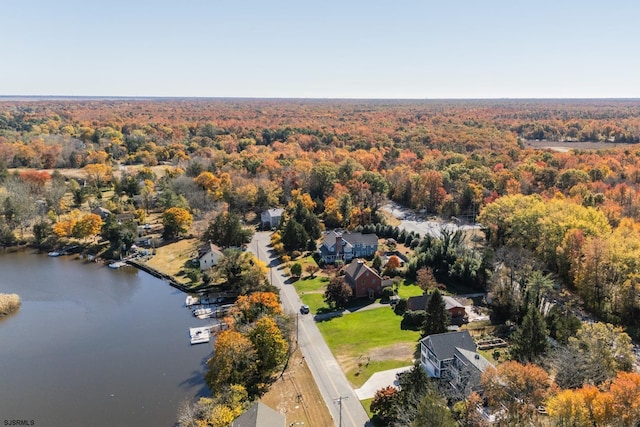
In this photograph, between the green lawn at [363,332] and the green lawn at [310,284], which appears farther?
the green lawn at [310,284]

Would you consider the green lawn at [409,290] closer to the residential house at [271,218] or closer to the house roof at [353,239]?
the house roof at [353,239]

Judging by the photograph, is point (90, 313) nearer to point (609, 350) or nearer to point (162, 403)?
point (162, 403)

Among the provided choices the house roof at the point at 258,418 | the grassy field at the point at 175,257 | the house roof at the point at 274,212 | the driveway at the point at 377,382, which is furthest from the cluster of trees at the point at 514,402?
the house roof at the point at 274,212

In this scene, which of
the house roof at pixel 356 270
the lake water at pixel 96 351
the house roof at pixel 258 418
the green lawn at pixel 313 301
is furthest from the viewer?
the house roof at pixel 356 270

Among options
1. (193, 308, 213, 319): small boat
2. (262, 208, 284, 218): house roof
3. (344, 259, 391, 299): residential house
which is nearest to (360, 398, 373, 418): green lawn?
(344, 259, 391, 299): residential house

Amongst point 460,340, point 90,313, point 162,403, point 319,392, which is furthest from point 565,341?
point 90,313

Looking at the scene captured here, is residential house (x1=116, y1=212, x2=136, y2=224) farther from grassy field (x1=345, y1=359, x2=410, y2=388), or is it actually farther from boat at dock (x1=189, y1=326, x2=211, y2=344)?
grassy field (x1=345, y1=359, x2=410, y2=388)

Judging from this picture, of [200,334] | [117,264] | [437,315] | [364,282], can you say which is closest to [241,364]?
[200,334]
